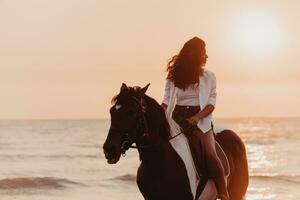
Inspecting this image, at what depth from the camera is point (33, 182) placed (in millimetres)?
26109

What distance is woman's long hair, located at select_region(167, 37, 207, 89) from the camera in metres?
7.72

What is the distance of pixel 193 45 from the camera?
7.77 meters

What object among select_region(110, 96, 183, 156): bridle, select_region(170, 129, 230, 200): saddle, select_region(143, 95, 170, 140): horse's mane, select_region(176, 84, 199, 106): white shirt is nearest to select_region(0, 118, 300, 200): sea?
select_region(176, 84, 199, 106): white shirt

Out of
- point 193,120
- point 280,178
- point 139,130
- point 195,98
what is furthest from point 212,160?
point 280,178

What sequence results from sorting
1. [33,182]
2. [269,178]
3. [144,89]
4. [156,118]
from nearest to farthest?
[144,89] → [156,118] → [33,182] → [269,178]

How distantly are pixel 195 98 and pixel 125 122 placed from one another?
4.37 feet

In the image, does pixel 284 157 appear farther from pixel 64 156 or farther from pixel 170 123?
pixel 170 123

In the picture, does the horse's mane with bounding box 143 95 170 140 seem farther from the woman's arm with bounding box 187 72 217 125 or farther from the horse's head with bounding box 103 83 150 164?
the woman's arm with bounding box 187 72 217 125

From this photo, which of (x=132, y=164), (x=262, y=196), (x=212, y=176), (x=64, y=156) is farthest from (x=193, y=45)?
(x=64, y=156)

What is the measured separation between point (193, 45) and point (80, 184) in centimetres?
1835

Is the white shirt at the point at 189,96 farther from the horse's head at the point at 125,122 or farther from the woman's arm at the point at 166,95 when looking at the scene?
the horse's head at the point at 125,122

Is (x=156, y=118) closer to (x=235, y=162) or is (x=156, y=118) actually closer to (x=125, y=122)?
(x=125, y=122)

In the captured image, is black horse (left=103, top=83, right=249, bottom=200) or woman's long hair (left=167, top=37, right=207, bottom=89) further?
woman's long hair (left=167, top=37, right=207, bottom=89)

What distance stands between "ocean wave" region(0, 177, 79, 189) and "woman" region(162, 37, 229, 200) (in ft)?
57.9
